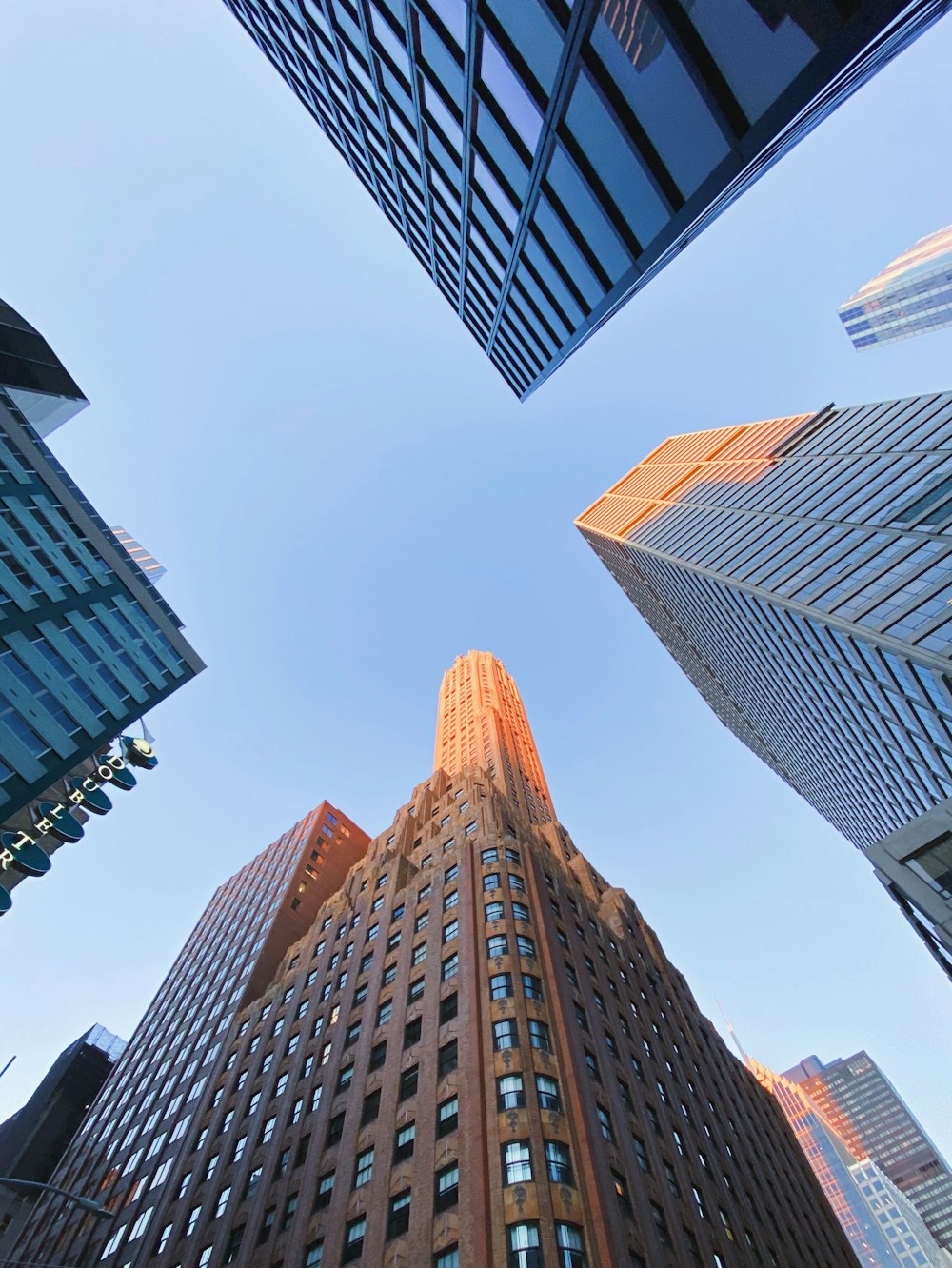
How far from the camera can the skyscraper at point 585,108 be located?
10.3 m

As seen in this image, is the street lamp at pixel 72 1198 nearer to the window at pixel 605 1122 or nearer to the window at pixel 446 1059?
the window at pixel 446 1059

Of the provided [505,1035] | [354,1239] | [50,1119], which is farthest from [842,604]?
[50,1119]

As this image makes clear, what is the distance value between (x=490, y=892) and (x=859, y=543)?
46458 millimetres

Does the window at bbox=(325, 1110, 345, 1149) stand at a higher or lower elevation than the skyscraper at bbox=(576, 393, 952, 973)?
lower

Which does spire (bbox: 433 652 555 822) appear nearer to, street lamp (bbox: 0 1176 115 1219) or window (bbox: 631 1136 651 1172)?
window (bbox: 631 1136 651 1172)

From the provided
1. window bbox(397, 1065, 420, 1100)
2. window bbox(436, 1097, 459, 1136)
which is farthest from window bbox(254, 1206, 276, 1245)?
window bbox(436, 1097, 459, 1136)

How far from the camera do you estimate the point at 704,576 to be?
86375mm

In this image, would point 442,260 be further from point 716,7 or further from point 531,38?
point 716,7

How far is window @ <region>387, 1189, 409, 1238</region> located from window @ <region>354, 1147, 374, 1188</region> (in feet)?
8.96

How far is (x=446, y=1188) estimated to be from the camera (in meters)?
30.0

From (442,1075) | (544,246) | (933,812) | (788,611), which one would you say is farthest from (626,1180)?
(788,611)

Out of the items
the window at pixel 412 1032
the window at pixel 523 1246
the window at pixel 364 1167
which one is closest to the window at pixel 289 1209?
the window at pixel 364 1167

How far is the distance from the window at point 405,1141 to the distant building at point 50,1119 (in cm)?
5859

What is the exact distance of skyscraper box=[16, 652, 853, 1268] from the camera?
99.7 ft
